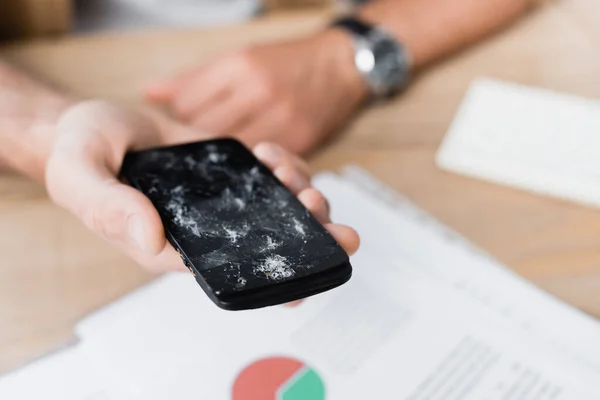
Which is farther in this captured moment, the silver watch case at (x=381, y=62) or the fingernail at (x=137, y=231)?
the silver watch case at (x=381, y=62)

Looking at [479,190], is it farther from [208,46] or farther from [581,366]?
[208,46]

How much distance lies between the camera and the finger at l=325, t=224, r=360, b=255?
420mm

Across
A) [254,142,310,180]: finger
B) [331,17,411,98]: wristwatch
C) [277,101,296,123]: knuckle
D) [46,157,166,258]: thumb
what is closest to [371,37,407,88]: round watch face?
[331,17,411,98]: wristwatch

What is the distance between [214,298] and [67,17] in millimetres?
570

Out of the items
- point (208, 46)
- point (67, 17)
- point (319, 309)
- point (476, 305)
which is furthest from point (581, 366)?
point (67, 17)

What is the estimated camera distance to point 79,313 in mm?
504

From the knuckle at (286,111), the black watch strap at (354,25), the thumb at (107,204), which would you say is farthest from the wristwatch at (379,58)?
the thumb at (107,204)

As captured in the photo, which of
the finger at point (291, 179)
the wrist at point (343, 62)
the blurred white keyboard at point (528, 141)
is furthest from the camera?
the wrist at point (343, 62)

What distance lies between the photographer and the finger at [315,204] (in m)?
0.45

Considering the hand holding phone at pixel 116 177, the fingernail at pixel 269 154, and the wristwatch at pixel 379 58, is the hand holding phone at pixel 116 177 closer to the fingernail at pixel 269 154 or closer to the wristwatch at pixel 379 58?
the fingernail at pixel 269 154

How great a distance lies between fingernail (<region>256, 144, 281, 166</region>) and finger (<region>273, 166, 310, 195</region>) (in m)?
0.02

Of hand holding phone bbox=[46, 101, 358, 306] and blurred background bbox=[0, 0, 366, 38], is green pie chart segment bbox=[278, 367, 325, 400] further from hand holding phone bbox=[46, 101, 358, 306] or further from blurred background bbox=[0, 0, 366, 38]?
blurred background bbox=[0, 0, 366, 38]

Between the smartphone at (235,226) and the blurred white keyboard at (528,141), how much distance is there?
0.87 ft

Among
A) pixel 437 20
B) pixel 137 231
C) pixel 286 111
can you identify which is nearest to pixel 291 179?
pixel 137 231
